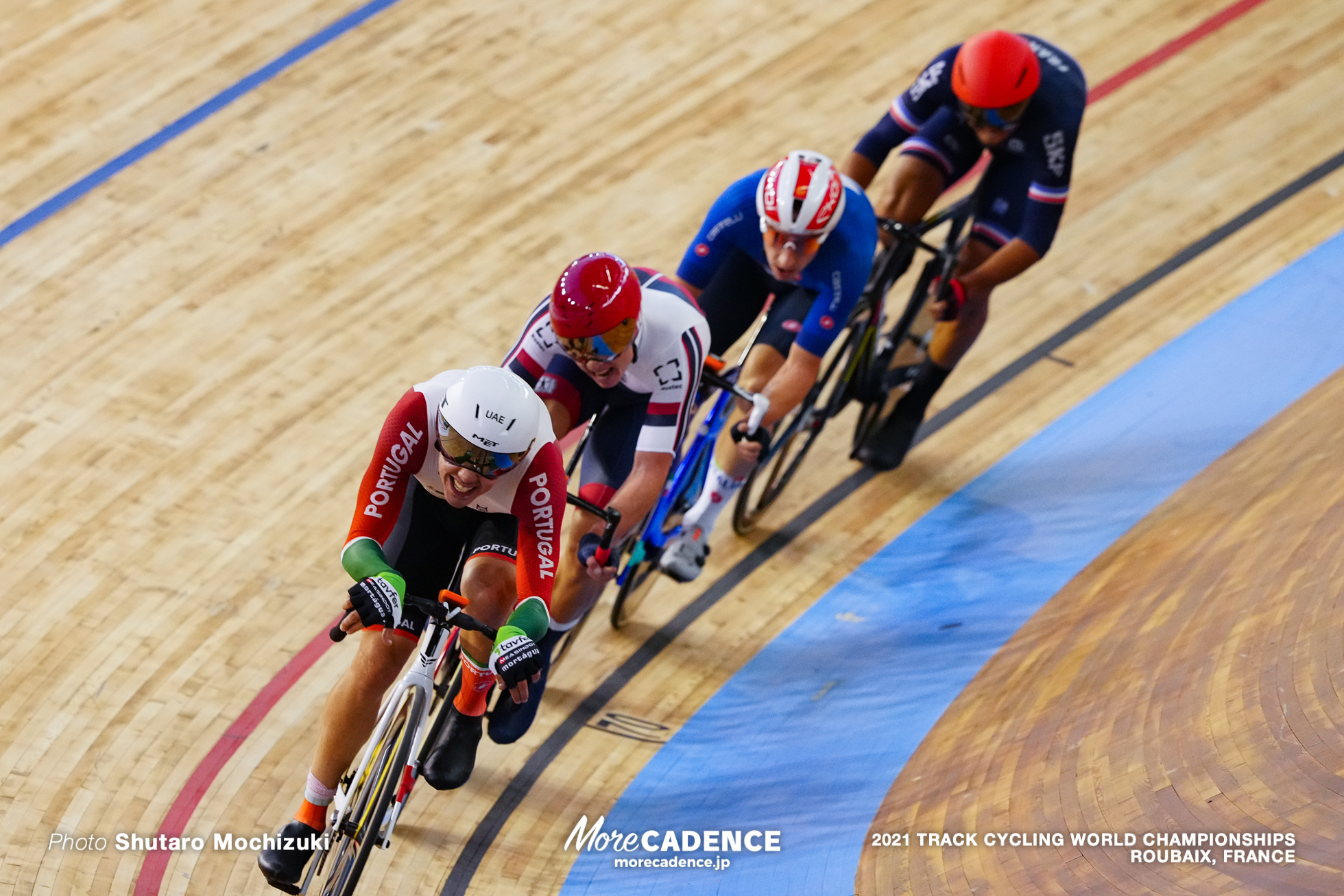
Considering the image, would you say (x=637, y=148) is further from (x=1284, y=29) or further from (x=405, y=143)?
(x=1284, y=29)

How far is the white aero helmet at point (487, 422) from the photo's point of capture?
2.83 m

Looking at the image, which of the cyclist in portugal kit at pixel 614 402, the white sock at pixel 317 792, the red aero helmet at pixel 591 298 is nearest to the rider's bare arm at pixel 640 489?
the cyclist in portugal kit at pixel 614 402

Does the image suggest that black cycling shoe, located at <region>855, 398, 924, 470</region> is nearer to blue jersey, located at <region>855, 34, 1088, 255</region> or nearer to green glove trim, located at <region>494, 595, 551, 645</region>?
blue jersey, located at <region>855, 34, 1088, 255</region>

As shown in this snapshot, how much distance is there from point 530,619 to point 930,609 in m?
1.79

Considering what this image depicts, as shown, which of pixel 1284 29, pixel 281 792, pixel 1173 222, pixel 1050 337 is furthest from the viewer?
pixel 1284 29

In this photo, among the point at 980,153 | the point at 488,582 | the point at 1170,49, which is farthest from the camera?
the point at 1170,49

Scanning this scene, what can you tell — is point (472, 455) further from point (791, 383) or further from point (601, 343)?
point (791, 383)

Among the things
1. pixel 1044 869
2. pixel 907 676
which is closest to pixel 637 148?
pixel 907 676

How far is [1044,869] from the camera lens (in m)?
2.98

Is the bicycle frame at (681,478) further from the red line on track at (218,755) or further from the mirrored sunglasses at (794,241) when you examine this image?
the red line on track at (218,755)

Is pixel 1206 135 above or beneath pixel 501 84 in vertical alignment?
beneath

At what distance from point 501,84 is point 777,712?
3489 millimetres

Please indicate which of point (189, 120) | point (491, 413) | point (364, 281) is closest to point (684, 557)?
point (491, 413)

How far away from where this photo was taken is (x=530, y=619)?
297cm
